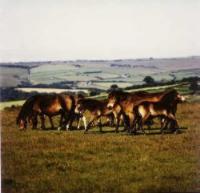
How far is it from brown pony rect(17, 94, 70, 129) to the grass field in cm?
51

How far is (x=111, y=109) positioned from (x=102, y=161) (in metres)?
1.92

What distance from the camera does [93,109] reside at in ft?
25.6

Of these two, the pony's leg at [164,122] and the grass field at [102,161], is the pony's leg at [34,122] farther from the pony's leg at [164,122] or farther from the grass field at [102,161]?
the pony's leg at [164,122]

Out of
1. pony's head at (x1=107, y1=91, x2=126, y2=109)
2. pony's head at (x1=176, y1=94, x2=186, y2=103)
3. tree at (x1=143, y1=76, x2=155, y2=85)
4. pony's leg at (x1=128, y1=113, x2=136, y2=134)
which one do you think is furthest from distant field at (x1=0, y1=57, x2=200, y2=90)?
pony's leg at (x1=128, y1=113, x2=136, y2=134)

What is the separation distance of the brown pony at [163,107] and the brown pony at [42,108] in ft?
4.45

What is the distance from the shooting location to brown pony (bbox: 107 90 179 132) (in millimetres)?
7078

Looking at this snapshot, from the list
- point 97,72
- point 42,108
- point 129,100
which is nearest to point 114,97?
point 129,100

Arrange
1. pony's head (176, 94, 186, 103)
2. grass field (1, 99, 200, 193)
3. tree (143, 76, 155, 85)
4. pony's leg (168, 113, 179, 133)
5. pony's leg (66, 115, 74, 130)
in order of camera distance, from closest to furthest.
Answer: grass field (1, 99, 200, 193) < tree (143, 76, 155, 85) < pony's leg (168, 113, 179, 133) < pony's head (176, 94, 186, 103) < pony's leg (66, 115, 74, 130)

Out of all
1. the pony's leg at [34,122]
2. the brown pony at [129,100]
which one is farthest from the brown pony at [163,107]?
the pony's leg at [34,122]

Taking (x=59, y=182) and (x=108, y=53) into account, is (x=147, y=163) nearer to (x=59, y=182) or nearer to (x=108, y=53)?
(x=59, y=182)

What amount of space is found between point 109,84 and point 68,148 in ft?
3.54

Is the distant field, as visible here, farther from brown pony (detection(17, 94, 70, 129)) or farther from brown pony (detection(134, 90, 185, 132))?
brown pony (detection(17, 94, 70, 129))

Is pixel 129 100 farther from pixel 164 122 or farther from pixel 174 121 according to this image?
pixel 174 121

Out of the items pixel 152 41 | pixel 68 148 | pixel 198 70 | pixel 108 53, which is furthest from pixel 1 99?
pixel 198 70
